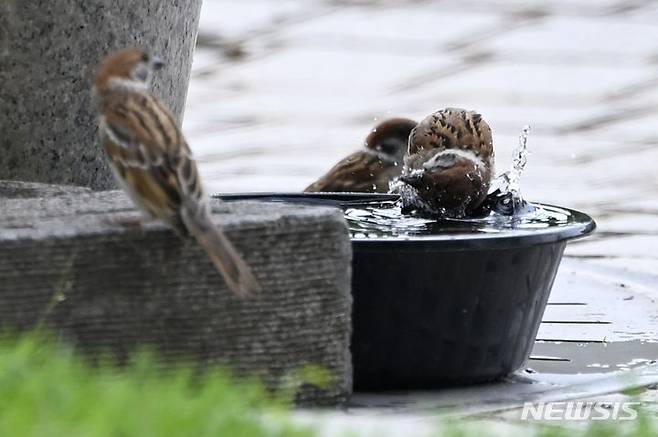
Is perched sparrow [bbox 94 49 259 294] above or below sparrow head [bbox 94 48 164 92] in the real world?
below

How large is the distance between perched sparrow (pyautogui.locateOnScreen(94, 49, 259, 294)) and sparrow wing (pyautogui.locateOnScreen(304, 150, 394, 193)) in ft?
9.39

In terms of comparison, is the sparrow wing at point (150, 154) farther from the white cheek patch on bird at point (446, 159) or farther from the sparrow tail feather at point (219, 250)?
the white cheek patch on bird at point (446, 159)

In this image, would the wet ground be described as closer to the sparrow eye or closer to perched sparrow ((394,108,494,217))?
perched sparrow ((394,108,494,217))

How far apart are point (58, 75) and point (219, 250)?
183 centimetres

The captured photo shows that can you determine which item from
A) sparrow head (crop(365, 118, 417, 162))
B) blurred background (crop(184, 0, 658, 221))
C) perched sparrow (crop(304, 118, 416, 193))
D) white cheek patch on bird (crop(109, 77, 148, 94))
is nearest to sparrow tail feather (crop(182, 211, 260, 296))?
white cheek patch on bird (crop(109, 77, 148, 94))

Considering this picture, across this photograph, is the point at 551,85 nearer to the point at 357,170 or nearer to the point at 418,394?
the point at 357,170

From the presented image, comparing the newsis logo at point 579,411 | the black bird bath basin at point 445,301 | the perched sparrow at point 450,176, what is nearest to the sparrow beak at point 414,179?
the perched sparrow at point 450,176

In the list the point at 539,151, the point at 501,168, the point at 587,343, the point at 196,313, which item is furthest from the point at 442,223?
the point at 539,151

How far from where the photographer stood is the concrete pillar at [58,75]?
5.79 meters

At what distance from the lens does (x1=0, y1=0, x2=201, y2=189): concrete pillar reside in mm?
5793

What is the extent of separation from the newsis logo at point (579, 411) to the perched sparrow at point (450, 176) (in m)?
1.14

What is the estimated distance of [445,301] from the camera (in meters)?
5.10

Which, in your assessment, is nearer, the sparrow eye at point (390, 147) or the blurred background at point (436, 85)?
the sparrow eye at point (390, 147)

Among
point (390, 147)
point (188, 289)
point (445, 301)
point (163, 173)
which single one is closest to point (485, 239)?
point (445, 301)
